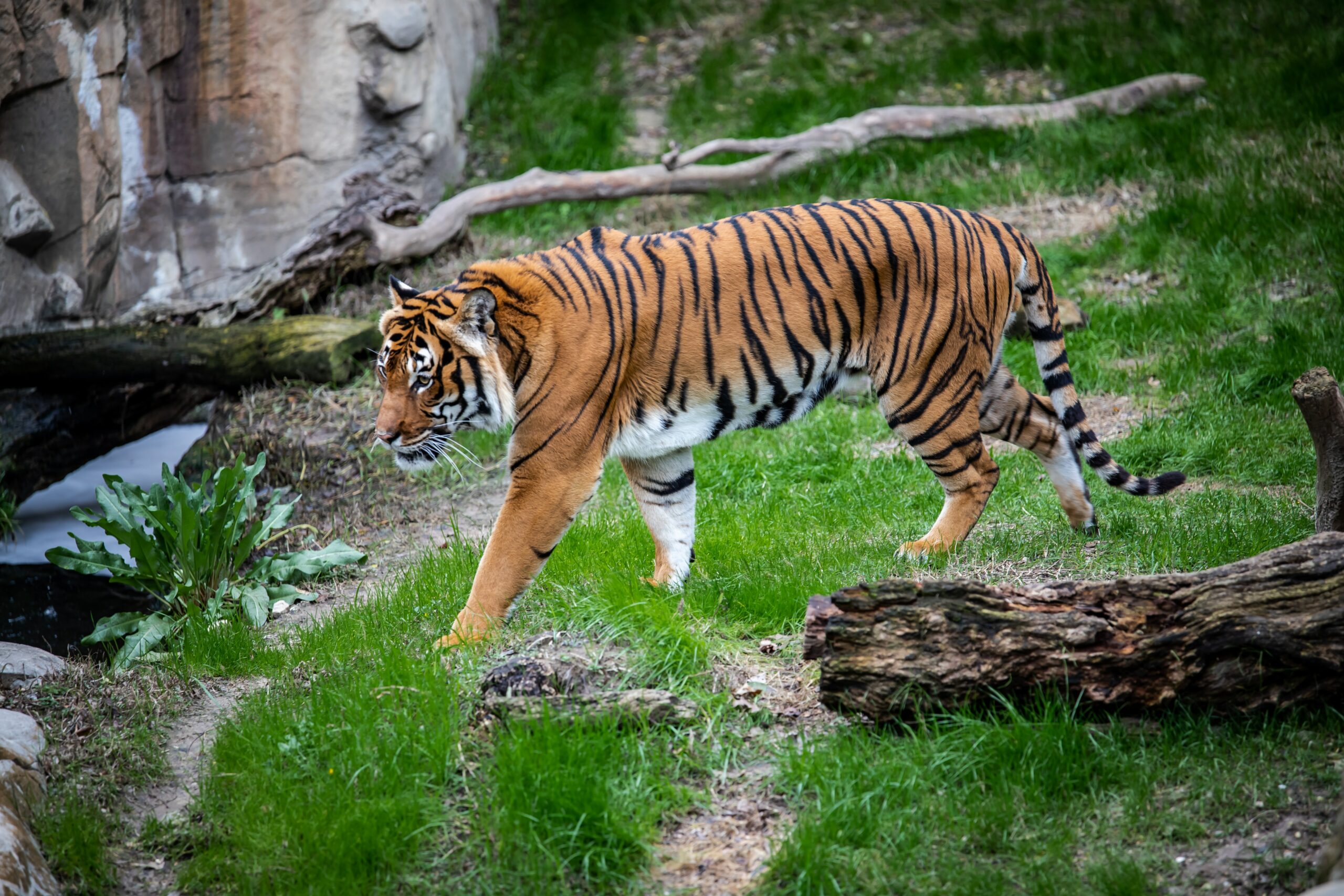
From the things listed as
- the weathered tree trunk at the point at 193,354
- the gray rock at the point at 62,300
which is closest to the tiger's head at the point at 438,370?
the weathered tree trunk at the point at 193,354

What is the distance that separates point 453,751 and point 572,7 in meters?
11.0

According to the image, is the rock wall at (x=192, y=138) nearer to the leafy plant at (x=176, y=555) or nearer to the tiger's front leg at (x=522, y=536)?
the leafy plant at (x=176, y=555)

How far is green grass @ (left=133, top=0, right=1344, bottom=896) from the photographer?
3352 millimetres

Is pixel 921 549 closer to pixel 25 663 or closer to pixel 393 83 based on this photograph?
pixel 25 663

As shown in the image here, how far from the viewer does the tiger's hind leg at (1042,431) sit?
530cm

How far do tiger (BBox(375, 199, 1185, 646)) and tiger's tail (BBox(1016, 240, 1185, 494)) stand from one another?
11 mm

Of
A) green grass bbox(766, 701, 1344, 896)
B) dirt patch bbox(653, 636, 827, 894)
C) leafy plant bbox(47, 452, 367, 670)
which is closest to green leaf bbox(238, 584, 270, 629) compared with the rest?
leafy plant bbox(47, 452, 367, 670)

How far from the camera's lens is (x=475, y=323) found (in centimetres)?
450

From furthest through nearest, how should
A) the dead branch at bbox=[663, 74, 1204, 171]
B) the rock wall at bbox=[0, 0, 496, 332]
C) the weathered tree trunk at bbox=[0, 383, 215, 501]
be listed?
the dead branch at bbox=[663, 74, 1204, 171]
the rock wall at bbox=[0, 0, 496, 332]
the weathered tree trunk at bbox=[0, 383, 215, 501]

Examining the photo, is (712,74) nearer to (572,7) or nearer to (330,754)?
→ (572,7)

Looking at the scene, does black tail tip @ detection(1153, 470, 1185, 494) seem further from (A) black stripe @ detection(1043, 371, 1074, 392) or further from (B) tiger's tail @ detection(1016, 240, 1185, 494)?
(A) black stripe @ detection(1043, 371, 1074, 392)

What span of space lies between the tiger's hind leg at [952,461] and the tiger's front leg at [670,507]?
966 millimetres

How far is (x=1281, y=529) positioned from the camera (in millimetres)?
4734

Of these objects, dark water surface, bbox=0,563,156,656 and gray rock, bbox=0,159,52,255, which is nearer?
dark water surface, bbox=0,563,156,656
